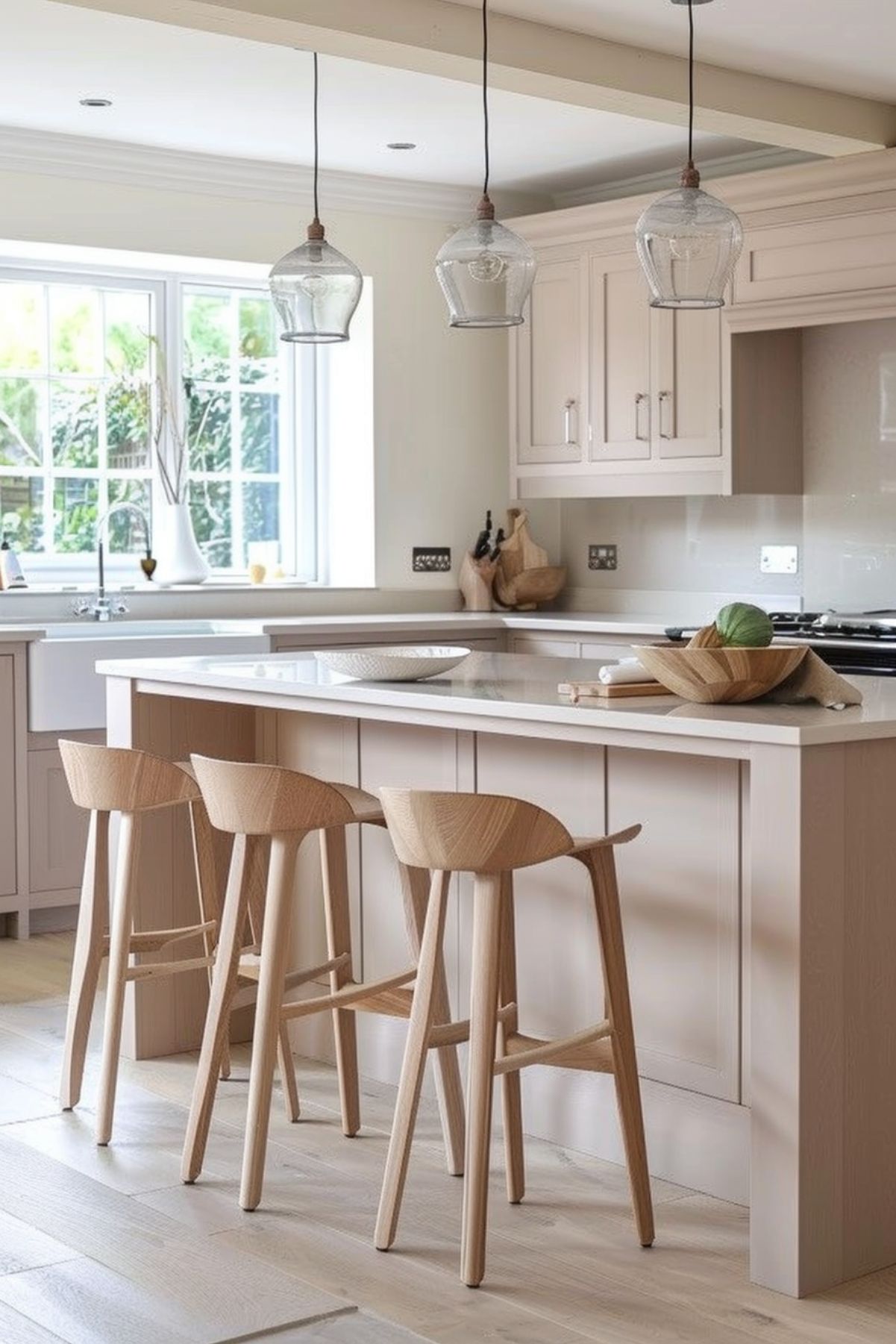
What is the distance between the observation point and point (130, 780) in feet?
11.9

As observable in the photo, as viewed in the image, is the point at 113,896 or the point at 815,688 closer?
the point at 815,688

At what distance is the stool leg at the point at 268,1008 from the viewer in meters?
3.18

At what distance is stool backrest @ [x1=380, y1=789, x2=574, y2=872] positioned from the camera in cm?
283

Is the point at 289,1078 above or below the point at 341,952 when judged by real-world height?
below

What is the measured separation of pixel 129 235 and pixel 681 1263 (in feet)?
14.3

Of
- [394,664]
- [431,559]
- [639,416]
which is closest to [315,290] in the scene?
[394,664]

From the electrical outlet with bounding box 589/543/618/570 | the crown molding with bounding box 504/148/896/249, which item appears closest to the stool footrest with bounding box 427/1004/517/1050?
the crown molding with bounding box 504/148/896/249

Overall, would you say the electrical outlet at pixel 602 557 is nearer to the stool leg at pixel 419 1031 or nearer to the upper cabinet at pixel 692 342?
the upper cabinet at pixel 692 342

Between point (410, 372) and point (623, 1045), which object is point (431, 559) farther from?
point (623, 1045)

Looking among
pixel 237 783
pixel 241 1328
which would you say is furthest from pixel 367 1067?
pixel 241 1328

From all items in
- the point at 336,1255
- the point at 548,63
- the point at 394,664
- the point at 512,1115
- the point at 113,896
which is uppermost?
the point at 548,63

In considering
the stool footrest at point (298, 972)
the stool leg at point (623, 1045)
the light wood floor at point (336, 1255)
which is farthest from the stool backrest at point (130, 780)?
the stool leg at point (623, 1045)

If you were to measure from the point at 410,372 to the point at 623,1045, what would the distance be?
4.31 m

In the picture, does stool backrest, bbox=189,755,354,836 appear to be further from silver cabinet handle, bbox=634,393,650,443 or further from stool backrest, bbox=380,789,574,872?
silver cabinet handle, bbox=634,393,650,443
